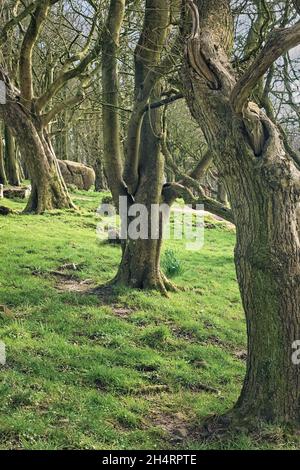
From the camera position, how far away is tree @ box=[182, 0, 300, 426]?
464 centimetres

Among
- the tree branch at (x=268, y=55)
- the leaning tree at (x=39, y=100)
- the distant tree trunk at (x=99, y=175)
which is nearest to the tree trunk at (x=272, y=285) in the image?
the tree branch at (x=268, y=55)

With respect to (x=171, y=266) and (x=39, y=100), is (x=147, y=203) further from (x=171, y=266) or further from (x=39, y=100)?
(x=39, y=100)

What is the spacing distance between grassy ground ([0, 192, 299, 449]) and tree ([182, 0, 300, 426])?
403 mm

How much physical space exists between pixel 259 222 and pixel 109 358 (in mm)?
2696

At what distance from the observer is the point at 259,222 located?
469 cm

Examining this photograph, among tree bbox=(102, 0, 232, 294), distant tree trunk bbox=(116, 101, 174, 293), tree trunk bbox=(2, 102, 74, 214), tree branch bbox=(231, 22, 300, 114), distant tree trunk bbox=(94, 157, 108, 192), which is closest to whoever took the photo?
tree branch bbox=(231, 22, 300, 114)

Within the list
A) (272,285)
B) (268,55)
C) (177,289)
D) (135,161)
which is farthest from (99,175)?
(268,55)

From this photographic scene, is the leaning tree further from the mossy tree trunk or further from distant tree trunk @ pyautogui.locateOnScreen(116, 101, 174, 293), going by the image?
distant tree trunk @ pyautogui.locateOnScreen(116, 101, 174, 293)

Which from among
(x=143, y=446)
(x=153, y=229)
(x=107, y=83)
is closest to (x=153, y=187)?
(x=153, y=229)

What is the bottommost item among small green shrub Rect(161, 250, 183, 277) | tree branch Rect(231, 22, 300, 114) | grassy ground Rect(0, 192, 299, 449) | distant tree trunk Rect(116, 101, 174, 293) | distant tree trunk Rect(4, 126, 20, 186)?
grassy ground Rect(0, 192, 299, 449)

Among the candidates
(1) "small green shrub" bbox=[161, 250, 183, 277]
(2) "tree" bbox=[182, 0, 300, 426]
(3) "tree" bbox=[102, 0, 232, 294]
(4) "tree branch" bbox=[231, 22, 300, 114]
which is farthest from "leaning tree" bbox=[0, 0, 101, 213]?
(4) "tree branch" bbox=[231, 22, 300, 114]

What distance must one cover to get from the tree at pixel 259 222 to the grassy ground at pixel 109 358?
0.40 metres

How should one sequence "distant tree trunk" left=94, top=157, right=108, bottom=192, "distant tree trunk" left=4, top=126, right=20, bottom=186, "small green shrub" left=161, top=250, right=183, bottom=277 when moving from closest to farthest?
1. "small green shrub" left=161, top=250, right=183, bottom=277
2. "distant tree trunk" left=4, top=126, right=20, bottom=186
3. "distant tree trunk" left=94, top=157, right=108, bottom=192
